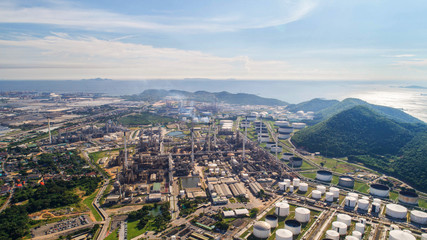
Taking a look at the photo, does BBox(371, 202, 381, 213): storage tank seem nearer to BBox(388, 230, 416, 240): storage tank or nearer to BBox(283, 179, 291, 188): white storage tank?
BBox(388, 230, 416, 240): storage tank

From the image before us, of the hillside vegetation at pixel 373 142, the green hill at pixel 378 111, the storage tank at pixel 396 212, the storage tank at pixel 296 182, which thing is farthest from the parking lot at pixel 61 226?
the green hill at pixel 378 111

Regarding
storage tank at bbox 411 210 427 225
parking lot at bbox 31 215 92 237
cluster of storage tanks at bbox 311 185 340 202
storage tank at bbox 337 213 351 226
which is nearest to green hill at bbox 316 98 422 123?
cluster of storage tanks at bbox 311 185 340 202

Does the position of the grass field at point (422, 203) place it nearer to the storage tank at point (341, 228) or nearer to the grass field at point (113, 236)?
the storage tank at point (341, 228)

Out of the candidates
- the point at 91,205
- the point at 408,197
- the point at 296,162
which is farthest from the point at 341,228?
the point at 91,205

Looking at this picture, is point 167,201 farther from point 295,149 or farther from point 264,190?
Result: point 295,149

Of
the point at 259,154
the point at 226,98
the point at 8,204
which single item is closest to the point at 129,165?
the point at 8,204

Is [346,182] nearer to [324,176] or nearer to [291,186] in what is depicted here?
[324,176]
